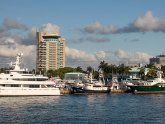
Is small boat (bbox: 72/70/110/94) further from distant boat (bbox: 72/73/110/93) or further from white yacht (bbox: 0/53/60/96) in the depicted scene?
white yacht (bbox: 0/53/60/96)

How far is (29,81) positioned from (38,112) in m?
50.6

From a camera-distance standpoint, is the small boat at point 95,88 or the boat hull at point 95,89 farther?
the small boat at point 95,88

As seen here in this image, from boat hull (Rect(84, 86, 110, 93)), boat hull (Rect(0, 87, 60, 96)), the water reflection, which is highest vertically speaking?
boat hull (Rect(84, 86, 110, 93))

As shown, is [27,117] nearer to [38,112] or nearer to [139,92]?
[38,112]

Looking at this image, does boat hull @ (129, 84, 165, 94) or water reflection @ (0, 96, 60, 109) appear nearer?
water reflection @ (0, 96, 60, 109)

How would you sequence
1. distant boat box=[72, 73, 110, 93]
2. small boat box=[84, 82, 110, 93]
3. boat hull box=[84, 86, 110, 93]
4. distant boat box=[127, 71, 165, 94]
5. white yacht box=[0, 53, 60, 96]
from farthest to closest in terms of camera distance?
distant boat box=[127, 71, 165, 94]
small boat box=[84, 82, 110, 93]
distant boat box=[72, 73, 110, 93]
boat hull box=[84, 86, 110, 93]
white yacht box=[0, 53, 60, 96]

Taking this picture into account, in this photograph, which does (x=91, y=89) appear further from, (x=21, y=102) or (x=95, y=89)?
(x=21, y=102)

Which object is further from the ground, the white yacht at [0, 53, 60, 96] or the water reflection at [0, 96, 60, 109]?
the white yacht at [0, 53, 60, 96]

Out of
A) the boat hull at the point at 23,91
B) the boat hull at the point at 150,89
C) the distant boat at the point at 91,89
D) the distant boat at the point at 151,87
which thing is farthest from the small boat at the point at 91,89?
the boat hull at the point at 23,91

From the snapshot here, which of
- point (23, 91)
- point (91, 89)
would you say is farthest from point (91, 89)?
point (23, 91)

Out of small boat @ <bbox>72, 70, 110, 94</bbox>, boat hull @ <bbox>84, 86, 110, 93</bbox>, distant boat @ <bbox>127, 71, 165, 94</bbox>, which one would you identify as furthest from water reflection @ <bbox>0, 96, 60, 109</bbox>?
distant boat @ <bbox>127, 71, 165, 94</bbox>

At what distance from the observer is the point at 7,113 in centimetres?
8562

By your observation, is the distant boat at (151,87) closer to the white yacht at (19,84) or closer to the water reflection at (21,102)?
the white yacht at (19,84)

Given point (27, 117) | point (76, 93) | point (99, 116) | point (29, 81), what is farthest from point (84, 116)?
point (76, 93)
